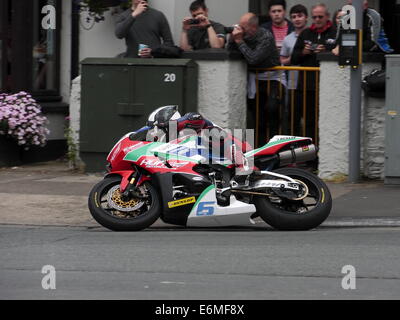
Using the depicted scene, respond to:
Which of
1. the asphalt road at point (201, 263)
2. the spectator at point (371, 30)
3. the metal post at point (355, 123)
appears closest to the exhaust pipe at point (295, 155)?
the asphalt road at point (201, 263)

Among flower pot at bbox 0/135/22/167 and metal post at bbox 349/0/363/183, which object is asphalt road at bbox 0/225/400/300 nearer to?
metal post at bbox 349/0/363/183

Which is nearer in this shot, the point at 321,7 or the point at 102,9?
the point at 321,7

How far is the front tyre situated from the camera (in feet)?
35.0

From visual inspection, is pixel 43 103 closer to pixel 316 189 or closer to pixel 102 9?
pixel 102 9

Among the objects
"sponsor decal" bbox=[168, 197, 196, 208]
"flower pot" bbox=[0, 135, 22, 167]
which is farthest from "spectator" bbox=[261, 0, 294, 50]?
"sponsor decal" bbox=[168, 197, 196, 208]

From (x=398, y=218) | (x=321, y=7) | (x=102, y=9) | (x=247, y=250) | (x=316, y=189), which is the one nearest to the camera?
(x=247, y=250)

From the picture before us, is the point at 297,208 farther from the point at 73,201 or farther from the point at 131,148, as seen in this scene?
the point at 73,201

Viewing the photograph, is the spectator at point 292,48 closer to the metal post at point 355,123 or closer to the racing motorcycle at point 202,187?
the metal post at point 355,123

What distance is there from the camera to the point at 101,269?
855 centimetres

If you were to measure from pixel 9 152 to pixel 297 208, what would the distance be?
6533 mm

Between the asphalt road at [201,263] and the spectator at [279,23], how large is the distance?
15.5 ft

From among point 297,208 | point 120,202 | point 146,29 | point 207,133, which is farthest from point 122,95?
point 297,208
